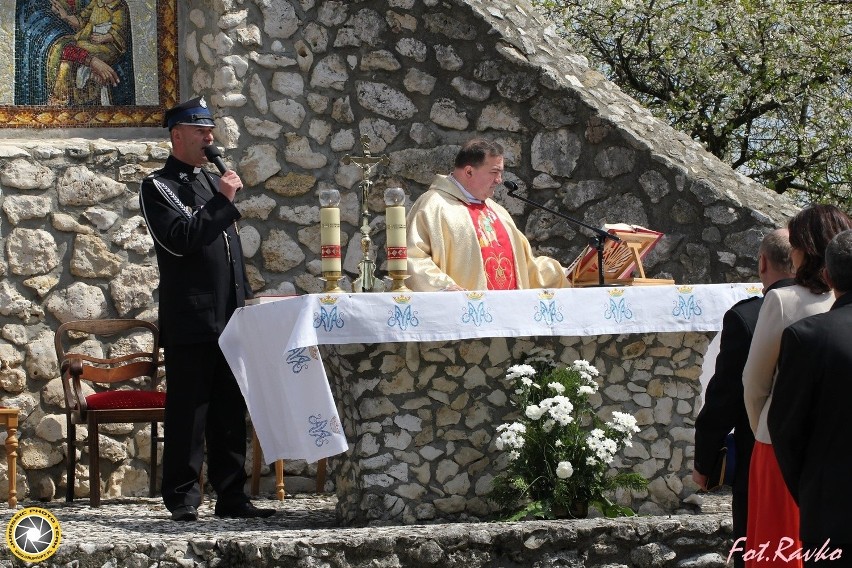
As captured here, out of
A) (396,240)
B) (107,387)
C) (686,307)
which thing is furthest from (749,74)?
(396,240)

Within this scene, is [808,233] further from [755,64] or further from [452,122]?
[755,64]

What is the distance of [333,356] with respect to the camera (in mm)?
5969

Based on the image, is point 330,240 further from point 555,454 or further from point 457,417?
point 555,454

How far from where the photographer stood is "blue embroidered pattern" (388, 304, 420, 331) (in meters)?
5.73

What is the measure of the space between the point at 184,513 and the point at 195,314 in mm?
867

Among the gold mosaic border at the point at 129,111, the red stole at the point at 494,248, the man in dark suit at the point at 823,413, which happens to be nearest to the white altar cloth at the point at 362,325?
the red stole at the point at 494,248

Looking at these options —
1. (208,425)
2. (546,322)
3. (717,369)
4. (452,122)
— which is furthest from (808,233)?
(452,122)

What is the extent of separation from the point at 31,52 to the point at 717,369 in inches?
192

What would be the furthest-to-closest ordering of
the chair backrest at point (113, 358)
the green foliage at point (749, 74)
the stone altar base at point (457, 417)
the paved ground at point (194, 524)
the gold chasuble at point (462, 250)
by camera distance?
the green foliage at point (749, 74) → the chair backrest at point (113, 358) → the gold chasuble at point (462, 250) → the stone altar base at point (457, 417) → the paved ground at point (194, 524)

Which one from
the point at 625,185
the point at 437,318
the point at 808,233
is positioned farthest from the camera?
the point at 625,185

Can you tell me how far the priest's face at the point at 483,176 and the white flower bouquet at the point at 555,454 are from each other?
126 cm

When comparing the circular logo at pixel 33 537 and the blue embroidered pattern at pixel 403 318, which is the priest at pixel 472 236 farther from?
the circular logo at pixel 33 537

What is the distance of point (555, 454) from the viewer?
Answer: 5734 mm

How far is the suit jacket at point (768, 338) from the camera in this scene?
4.04 metres
